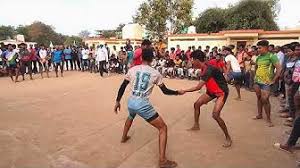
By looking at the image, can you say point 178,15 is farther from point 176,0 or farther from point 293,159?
point 293,159

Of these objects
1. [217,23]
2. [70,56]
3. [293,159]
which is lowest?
[293,159]

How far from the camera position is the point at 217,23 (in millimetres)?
35906

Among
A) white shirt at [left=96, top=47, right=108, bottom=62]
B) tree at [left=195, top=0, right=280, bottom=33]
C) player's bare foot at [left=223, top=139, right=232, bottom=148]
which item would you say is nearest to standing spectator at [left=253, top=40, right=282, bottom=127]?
player's bare foot at [left=223, top=139, right=232, bottom=148]

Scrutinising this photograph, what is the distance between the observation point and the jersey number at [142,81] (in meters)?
5.12

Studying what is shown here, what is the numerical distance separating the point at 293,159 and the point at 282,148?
0.44 metres

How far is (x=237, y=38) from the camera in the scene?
23672 millimetres

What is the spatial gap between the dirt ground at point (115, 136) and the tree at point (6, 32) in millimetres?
58359

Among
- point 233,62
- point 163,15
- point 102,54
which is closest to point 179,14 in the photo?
point 163,15

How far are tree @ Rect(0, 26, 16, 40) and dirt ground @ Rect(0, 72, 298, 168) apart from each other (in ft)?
191

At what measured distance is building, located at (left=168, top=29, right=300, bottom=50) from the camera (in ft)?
72.0

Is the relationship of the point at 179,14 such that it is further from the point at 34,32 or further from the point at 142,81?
the point at 34,32

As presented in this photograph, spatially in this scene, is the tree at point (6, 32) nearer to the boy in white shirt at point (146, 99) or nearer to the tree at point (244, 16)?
the tree at point (244, 16)

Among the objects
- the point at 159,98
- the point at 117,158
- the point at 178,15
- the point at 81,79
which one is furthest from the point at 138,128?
the point at 178,15

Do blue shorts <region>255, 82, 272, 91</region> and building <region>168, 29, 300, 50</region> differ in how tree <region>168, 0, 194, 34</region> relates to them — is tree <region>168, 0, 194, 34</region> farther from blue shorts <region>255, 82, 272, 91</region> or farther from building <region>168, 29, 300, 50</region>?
blue shorts <region>255, 82, 272, 91</region>
